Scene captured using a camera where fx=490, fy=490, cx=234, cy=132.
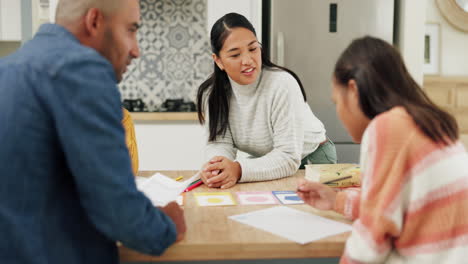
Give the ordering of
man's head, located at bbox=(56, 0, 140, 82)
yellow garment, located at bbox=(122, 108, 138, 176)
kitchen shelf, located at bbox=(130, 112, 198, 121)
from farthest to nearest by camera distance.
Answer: kitchen shelf, located at bbox=(130, 112, 198, 121) < yellow garment, located at bbox=(122, 108, 138, 176) < man's head, located at bbox=(56, 0, 140, 82)

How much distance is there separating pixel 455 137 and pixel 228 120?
3.56 ft

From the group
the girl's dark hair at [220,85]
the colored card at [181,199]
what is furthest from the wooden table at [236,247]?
the girl's dark hair at [220,85]

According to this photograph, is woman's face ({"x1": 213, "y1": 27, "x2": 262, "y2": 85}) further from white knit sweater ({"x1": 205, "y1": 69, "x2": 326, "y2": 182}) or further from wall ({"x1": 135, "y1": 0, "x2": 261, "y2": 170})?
wall ({"x1": 135, "y1": 0, "x2": 261, "y2": 170})

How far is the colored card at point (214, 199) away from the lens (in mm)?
1357

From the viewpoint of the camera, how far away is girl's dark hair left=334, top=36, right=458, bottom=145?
1.00m

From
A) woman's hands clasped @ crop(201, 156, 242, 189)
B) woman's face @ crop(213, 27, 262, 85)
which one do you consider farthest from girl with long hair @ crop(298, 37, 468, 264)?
woman's face @ crop(213, 27, 262, 85)

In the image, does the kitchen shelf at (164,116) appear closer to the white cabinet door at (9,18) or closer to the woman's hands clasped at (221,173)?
the white cabinet door at (9,18)

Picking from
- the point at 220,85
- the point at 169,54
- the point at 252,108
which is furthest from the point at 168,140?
the point at 252,108

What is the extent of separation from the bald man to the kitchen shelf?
2.29 meters

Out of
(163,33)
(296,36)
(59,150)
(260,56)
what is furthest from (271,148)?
(163,33)

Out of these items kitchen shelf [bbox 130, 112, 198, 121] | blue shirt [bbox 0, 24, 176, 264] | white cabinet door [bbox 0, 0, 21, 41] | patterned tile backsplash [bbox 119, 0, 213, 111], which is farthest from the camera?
patterned tile backsplash [bbox 119, 0, 213, 111]

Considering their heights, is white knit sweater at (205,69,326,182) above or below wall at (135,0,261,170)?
above

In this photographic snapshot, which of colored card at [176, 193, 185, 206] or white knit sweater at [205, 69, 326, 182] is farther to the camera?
white knit sweater at [205, 69, 326, 182]

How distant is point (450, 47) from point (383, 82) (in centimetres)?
326
